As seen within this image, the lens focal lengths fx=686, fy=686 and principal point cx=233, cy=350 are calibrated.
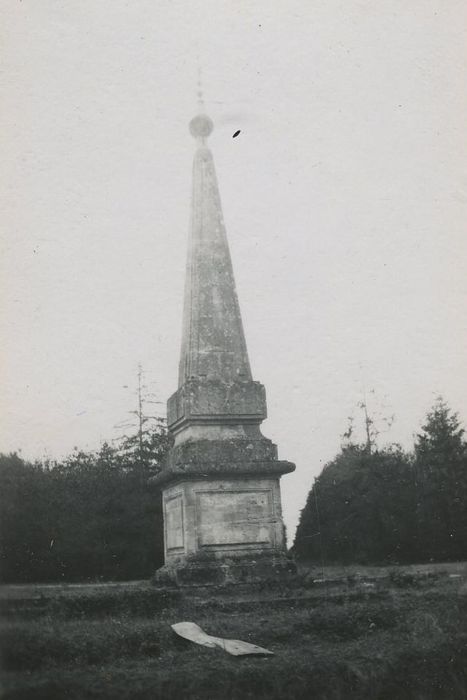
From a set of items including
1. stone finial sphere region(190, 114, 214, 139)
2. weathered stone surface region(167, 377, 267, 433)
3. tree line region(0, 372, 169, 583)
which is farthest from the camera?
tree line region(0, 372, 169, 583)

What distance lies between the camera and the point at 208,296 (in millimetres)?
10039

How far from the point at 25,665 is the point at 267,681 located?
6.67 feet

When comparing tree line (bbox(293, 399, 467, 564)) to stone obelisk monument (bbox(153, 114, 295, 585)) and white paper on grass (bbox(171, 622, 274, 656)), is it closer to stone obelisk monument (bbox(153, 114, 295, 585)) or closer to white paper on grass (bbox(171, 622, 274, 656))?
stone obelisk monument (bbox(153, 114, 295, 585))

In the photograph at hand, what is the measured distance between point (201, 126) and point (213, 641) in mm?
7698

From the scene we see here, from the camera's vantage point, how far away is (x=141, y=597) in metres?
7.94

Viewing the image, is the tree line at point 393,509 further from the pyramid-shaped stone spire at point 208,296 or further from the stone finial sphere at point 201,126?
the stone finial sphere at point 201,126

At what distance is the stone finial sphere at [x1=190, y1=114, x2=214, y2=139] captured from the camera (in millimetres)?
10758

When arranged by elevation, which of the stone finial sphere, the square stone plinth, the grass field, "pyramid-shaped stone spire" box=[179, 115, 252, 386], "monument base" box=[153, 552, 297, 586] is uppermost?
the stone finial sphere

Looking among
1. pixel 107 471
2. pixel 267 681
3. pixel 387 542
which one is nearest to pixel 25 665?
pixel 267 681

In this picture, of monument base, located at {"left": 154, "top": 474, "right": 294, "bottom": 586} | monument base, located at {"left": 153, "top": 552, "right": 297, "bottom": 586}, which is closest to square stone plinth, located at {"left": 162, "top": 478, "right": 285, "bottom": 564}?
monument base, located at {"left": 154, "top": 474, "right": 294, "bottom": 586}

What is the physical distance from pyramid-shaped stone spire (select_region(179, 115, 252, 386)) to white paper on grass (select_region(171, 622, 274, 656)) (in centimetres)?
370

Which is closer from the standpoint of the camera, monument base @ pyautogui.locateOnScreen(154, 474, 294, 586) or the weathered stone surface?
monument base @ pyautogui.locateOnScreen(154, 474, 294, 586)

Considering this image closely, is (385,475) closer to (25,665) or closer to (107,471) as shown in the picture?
(107,471)

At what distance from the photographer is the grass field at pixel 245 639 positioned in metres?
5.14
